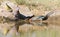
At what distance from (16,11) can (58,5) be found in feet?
7.87

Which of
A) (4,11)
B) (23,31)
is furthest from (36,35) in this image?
(4,11)

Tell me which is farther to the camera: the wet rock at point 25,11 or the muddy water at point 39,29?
the wet rock at point 25,11

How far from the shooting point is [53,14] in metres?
12.1

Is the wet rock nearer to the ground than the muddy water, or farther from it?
farther from it

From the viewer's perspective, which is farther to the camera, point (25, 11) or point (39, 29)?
point (25, 11)

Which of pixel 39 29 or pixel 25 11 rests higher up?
pixel 25 11

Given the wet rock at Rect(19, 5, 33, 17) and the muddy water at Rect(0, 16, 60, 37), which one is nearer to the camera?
the muddy water at Rect(0, 16, 60, 37)

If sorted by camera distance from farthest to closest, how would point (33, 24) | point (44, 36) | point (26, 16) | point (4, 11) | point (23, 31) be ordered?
point (4, 11) < point (26, 16) < point (33, 24) < point (23, 31) < point (44, 36)

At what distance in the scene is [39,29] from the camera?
1043 cm

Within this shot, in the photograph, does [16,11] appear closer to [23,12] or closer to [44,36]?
[23,12]

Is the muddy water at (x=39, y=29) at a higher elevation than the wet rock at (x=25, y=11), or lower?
lower

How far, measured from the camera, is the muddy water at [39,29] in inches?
363

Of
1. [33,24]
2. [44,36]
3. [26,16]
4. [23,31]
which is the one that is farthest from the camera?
[26,16]

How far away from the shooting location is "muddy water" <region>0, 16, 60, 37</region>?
921 centimetres
